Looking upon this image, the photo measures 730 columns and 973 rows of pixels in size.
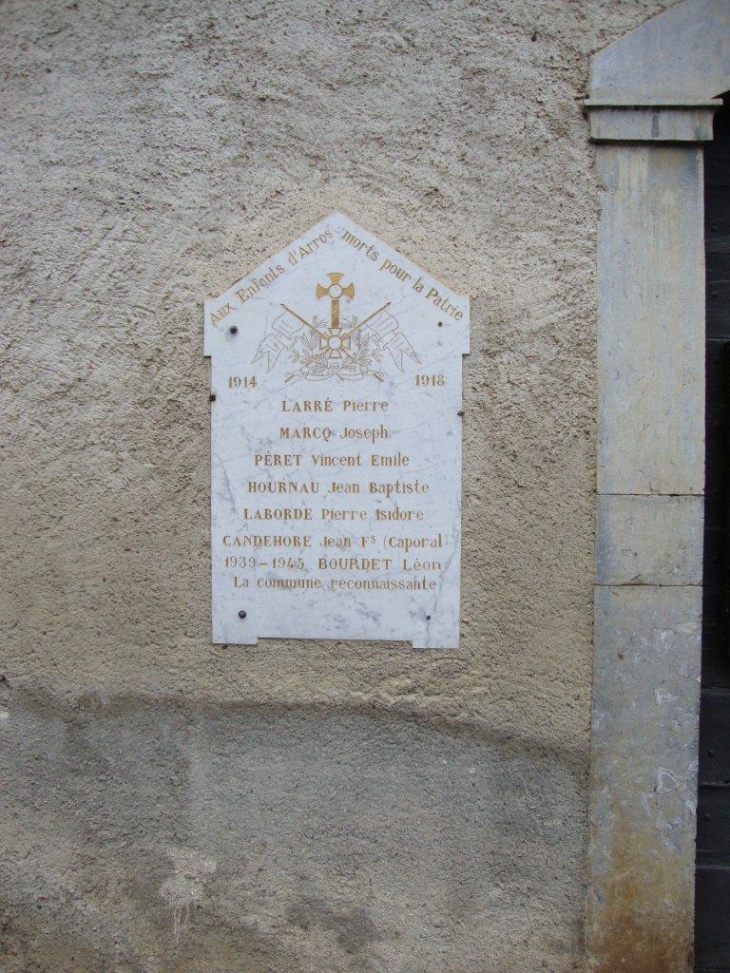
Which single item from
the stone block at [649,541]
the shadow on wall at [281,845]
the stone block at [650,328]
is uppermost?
the stone block at [650,328]

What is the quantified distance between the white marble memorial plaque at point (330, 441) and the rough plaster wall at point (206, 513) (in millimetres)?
79

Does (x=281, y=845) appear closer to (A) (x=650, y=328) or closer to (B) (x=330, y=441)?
(B) (x=330, y=441)

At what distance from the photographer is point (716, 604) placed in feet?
7.33

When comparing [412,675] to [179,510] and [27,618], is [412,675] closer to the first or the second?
[179,510]

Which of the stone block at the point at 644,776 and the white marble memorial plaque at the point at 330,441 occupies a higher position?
the white marble memorial plaque at the point at 330,441

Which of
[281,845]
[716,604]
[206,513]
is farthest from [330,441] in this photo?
[716,604]

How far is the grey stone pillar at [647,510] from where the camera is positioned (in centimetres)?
204

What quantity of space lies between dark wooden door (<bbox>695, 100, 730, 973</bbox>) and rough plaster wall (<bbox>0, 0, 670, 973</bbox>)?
471 mm

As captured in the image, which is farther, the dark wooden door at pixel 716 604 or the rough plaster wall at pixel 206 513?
the dark wooden door at pixel 716 604

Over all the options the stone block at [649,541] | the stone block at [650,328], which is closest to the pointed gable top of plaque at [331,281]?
the stone block at [650,328]

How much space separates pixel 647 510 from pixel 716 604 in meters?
0.46

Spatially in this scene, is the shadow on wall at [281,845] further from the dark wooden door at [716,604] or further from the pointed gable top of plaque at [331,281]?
the pointed gable top of plaque at [331,281]

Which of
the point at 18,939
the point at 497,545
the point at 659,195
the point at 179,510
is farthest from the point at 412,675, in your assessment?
the point at 659,195

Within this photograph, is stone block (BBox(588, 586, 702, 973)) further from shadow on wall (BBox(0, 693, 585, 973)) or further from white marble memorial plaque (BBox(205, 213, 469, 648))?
white marble memorial plaque (BBox(205, 213, 469, 648))
